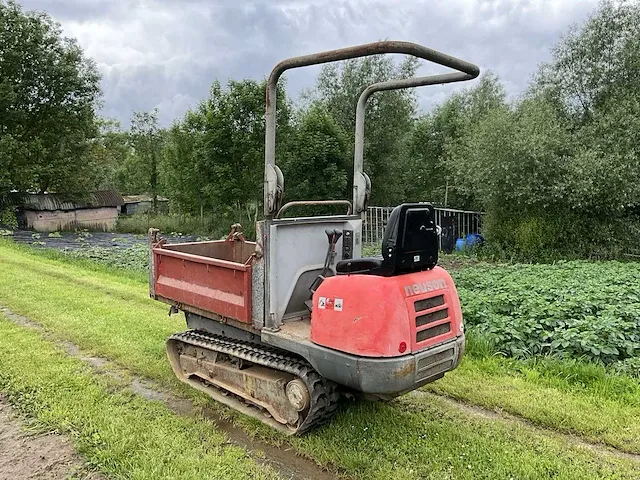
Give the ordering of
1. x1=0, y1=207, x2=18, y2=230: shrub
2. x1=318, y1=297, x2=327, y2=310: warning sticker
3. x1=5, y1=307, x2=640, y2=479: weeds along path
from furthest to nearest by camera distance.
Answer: x1=0, y1=207, x2=18, y2=230: shrub, x1=318, y1=297, x2=327, y2=310: warning sticker, x1=5, y1=307, x2=640, y2=479: weeds along path

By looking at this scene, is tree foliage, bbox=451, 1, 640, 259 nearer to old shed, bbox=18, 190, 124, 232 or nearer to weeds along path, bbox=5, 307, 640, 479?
weeds along path, bbox=5, 307, 640, 479

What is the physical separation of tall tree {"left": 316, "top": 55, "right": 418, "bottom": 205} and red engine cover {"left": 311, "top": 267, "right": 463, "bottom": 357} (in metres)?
19.6

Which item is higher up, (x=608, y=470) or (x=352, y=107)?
(x=352, y=107)

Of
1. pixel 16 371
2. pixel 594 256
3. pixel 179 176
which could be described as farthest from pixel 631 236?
pixel 179 176

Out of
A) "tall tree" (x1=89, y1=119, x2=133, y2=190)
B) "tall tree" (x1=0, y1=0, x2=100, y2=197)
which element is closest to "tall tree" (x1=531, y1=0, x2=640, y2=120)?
"tall tree" (x1=0, y1=0, x2=100, y2=197)

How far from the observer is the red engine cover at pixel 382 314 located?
348cm

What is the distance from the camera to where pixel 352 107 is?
24312 mm

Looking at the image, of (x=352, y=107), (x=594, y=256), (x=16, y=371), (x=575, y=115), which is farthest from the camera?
(x=352, y=107)

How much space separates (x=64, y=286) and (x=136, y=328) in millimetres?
3362

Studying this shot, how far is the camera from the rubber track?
152 inches

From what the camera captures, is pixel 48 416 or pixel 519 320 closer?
pixel 48 416

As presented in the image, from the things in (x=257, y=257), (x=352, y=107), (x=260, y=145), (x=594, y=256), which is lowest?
(x=594, y=256)

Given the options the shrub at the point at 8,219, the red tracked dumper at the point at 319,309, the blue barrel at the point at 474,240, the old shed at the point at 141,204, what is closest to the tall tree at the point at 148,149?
the old shed at the point at 141,204

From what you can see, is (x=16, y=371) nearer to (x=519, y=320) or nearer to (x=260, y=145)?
(x=519, y=320)
